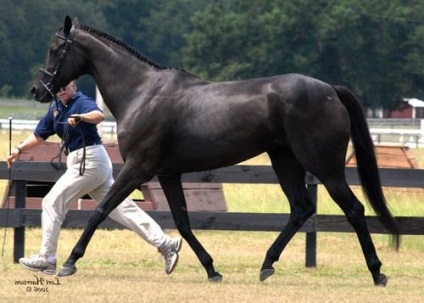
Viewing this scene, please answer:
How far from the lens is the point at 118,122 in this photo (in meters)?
12.0

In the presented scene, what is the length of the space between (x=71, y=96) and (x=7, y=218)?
89.8 inches

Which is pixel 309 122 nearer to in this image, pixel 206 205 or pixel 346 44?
pixel 206 205

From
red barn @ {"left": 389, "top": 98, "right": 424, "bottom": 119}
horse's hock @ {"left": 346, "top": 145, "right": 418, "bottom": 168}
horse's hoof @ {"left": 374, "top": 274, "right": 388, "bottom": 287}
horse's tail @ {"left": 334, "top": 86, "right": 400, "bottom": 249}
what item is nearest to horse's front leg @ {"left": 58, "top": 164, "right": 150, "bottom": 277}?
horse's tail @ {"left": 334, "top": 86, "right": 400, "bottom": 249}

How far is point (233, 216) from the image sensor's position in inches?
548

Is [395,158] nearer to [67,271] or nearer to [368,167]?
[368,167]

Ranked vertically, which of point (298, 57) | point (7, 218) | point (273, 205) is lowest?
point (298, 57)

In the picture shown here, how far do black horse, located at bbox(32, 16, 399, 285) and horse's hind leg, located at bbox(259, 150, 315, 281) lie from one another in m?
0.01

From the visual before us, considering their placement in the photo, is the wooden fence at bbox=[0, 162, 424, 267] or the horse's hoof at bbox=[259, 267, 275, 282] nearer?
the horse's hoof at bbox=[259, 267, 275, 282]

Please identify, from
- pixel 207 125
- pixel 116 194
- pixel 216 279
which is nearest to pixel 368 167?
pixel 207 125

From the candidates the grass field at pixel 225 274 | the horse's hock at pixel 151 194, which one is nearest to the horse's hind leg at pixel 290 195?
the grass field at pixel 225 274

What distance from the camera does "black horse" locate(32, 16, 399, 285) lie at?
1163cm

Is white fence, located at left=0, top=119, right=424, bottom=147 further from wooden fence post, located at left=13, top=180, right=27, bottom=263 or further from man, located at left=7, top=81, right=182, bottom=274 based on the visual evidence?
man, located at left=7, top=81, right=182, bottom=274

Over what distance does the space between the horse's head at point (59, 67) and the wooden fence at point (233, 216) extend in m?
1.97

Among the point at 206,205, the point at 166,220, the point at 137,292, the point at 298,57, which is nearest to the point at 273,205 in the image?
the point at 206,205
